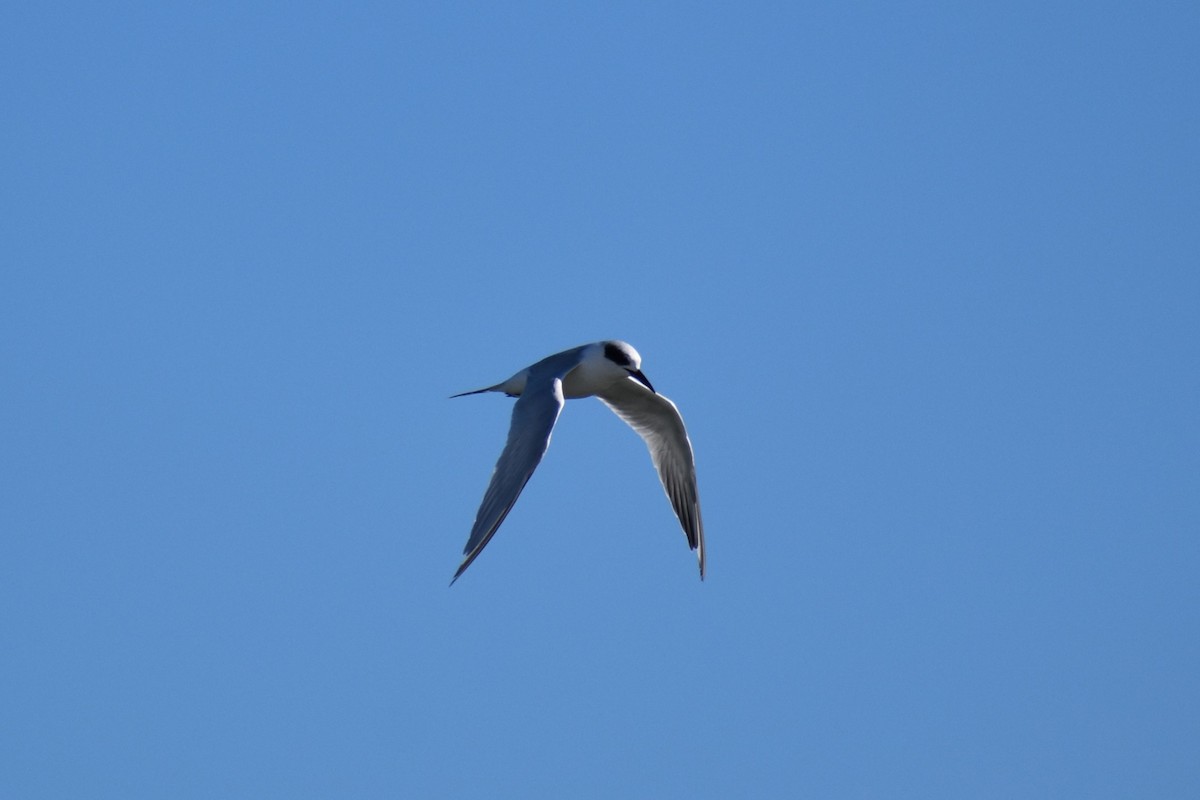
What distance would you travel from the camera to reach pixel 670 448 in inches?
680

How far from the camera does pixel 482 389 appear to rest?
15.6 metres

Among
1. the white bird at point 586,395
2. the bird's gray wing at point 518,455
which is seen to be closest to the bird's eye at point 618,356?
the white bird at point 586,395

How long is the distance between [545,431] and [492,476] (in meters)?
0.78

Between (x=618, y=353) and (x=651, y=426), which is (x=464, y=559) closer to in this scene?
(x=618, y=353)

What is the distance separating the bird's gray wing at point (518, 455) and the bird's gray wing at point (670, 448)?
111 inches

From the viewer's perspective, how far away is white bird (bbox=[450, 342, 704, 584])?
39.9 ft

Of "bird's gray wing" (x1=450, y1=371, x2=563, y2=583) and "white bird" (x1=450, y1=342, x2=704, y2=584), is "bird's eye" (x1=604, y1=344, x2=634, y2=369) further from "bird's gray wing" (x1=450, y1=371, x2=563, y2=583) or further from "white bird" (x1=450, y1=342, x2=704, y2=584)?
"bird's gray wing" (x1=450, y1=371, x2=563, y2=583)

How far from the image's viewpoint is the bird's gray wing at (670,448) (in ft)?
56.0

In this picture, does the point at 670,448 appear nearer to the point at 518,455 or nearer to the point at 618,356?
the point at 618,356

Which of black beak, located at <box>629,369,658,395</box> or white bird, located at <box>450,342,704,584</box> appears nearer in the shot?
white bird, located at <box>450,342,704,584</box>

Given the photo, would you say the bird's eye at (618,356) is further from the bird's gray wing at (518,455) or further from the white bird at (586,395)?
the bird's gray wing at (518,455)

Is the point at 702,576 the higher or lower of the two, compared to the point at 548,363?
lower

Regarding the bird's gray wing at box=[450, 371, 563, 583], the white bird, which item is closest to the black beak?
the white bird

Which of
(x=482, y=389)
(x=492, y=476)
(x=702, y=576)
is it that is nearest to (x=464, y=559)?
(x=492, y=476)
